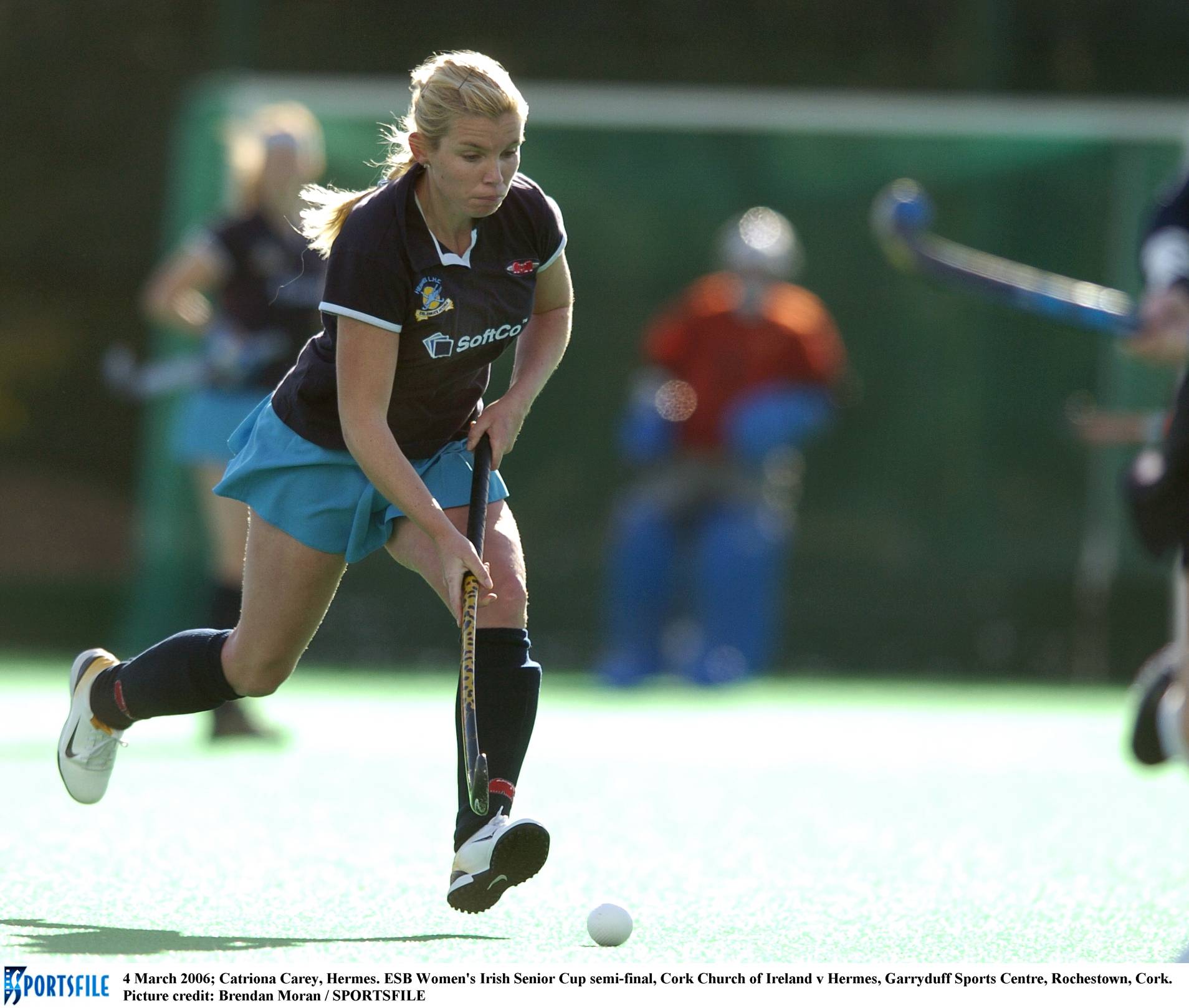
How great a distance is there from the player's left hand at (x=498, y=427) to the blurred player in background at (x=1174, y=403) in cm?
102

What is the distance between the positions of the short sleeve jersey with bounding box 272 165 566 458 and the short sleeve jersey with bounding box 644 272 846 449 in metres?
4.95

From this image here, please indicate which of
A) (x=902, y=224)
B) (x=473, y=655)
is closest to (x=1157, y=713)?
(x=902, y=224)

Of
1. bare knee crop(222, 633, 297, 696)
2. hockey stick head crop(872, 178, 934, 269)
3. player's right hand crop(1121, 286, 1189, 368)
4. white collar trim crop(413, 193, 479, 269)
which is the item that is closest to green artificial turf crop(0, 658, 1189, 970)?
bare knee crop(222, 633, 297, 696)

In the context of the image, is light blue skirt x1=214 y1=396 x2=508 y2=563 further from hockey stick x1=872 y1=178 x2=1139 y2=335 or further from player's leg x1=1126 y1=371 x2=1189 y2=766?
hockey stick x1=872 y1=178 x2=1139 y2=335

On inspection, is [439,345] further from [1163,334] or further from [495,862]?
[1163,334]

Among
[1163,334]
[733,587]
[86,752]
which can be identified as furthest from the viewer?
[733,587]

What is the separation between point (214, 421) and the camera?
6.05 meters

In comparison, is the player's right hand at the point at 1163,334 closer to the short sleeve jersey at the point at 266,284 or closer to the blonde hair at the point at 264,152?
the short sleeve jersey at the point at 266,284

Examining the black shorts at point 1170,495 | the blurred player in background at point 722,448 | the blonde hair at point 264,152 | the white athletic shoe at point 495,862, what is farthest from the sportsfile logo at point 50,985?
the blurred player in background at point 722,448

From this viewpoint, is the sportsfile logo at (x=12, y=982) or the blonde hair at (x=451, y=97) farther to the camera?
the blonde hair at (x=451, y=97)

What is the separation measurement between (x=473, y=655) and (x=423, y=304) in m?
0.57

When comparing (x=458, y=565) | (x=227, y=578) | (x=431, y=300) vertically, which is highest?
(x=431, y=300)

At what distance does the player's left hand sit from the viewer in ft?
11.4

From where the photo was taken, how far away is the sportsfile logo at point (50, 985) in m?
2.61
